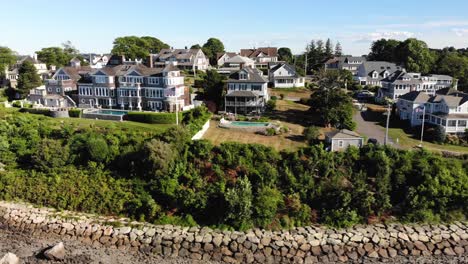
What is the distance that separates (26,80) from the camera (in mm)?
56625

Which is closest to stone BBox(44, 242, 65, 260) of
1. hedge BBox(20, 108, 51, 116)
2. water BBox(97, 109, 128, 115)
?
water BBox(97, 109, 128, 115)

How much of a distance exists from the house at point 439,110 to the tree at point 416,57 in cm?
3298

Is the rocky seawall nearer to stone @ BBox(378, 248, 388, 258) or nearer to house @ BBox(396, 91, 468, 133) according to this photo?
stone @ BBox(378, 248, 388, 258)

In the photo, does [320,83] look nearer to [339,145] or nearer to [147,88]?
[339,145]

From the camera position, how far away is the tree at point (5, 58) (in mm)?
71356

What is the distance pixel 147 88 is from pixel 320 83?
68.7ft

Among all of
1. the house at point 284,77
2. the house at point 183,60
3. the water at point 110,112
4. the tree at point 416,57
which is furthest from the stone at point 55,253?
the tree at point 416,57

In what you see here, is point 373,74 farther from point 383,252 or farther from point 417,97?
point 383,252

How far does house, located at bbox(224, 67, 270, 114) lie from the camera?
47.4 m

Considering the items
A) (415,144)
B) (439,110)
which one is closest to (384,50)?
(439,110)

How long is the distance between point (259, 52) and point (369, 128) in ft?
171

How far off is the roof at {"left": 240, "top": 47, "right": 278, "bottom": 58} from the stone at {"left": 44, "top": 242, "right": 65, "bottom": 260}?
74.2 meters

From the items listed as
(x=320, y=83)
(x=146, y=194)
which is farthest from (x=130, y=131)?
(x=320, y=83)

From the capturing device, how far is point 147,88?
156 feet
